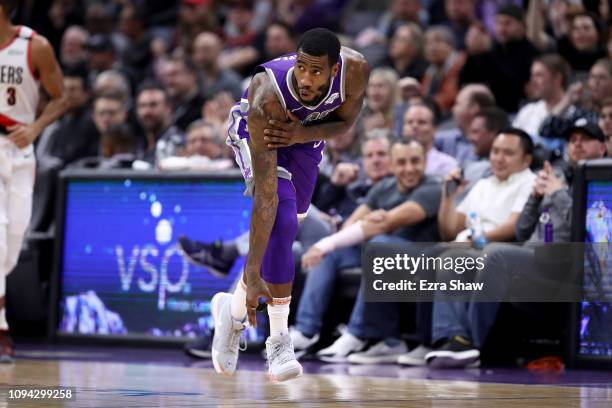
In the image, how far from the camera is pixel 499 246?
7941 millimetres

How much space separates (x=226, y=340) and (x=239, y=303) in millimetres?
226

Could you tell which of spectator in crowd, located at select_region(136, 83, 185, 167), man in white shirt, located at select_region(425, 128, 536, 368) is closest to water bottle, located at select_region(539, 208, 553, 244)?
man in white shirt, located at select_region(425, 128, 536, 368)

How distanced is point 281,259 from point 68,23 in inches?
433

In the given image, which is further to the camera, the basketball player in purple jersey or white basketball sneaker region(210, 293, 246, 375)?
white basketball sneaker region(210, 293, 246, 375)

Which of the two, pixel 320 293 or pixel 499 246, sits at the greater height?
pixel 499 246

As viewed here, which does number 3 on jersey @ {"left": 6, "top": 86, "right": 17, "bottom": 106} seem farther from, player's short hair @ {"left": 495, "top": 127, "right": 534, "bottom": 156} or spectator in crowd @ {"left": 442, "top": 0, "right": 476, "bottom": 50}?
spectator in crowd @ {"left": 442, "top": 0, "right": 476, "bottom": 50}

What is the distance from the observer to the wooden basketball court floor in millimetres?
5504

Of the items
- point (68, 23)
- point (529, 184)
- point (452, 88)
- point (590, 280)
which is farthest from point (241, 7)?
point (590, 280)

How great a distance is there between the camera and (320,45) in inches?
228

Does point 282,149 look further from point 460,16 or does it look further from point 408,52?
point 460,16

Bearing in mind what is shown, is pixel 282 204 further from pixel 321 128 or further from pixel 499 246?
pixel 499 246

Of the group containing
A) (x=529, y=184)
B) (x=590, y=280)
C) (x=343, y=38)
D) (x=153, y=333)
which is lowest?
(x=153, y=333)

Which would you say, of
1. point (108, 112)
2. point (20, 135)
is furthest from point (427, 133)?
point (108, 112)

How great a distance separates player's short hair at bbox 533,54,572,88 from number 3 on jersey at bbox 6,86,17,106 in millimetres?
4558
